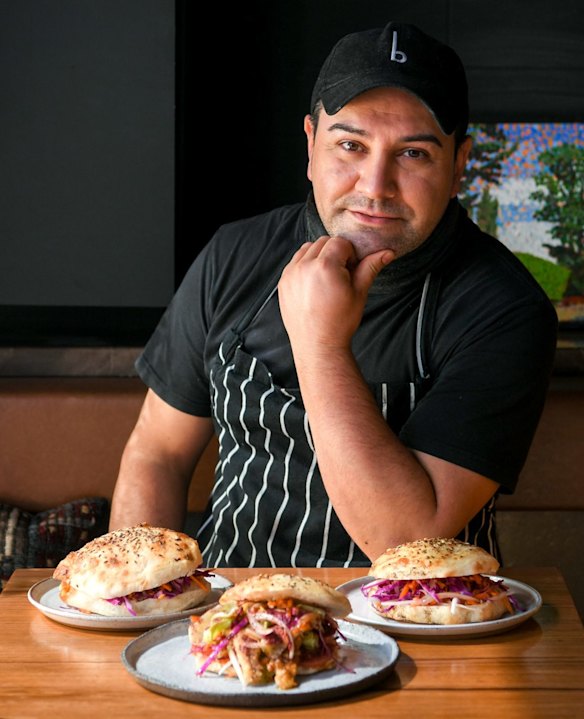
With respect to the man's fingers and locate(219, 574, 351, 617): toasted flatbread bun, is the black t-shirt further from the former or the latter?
locate(219, 574, 351, 617): toasted flatbread bun

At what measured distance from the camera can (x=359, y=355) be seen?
6.70 feet

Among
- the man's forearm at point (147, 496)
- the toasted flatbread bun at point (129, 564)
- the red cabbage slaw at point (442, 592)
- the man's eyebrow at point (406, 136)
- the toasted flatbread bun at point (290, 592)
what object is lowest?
the man's forearm at point (147, 496)

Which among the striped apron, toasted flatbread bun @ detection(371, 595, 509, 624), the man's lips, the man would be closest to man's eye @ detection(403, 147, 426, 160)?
the man

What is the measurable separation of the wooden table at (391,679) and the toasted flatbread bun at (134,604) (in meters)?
0.03

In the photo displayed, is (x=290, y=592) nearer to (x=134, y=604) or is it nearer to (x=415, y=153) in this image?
(x=134, y=604)

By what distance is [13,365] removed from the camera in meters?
3.25

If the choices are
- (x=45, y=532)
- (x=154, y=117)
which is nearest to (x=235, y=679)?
(x=45, y=532)

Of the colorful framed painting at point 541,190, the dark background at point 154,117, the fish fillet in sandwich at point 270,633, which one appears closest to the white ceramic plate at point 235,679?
the fish fillet in sandwich at point 270,633

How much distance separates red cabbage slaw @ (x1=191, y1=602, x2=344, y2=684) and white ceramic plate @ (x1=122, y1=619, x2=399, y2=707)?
19 millimetres

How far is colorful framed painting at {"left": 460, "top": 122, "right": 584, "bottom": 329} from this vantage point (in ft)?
11.8

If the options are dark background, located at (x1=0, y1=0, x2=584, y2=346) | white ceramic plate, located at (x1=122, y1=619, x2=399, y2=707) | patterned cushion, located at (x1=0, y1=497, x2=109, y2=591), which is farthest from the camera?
dark background, located at (x1=0, y1=0, x2=584, y2=346)

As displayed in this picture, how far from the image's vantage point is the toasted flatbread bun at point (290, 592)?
118 cm

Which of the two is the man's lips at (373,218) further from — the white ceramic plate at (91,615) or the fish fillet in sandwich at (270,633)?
the fish fillet in sandwich at (270,633)

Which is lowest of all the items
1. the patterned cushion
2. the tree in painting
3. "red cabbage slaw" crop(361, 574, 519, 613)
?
the patterned cushion
